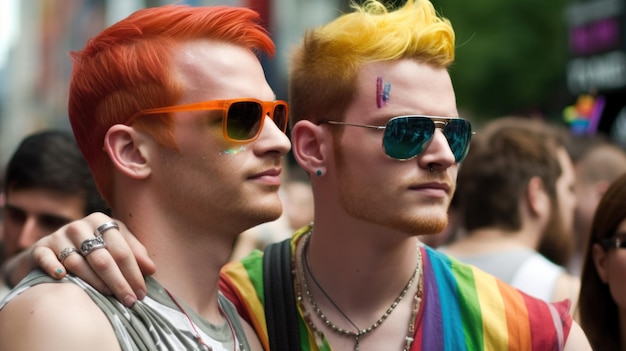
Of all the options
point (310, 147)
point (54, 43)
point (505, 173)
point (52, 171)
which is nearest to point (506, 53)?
point (505, 173)

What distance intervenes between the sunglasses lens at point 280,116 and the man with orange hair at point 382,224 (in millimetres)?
419

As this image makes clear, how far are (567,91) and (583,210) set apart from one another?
15.3 ft

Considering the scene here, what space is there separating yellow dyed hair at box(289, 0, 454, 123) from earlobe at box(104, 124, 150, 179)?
0.99 m

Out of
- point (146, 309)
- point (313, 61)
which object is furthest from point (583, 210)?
point (146, 309)

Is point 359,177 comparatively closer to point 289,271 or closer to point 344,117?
point 344,117

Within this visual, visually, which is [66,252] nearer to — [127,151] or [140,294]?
[140,294]

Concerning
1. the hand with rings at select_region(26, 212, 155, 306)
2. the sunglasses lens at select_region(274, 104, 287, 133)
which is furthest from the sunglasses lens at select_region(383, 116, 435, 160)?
the hand with rings at select_region(26, 212, 155, 306)

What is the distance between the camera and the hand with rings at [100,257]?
104 inches

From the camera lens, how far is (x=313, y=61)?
151 inches

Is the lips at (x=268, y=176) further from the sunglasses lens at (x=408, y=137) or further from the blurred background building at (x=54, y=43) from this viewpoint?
the blurred background building at (x=54, y=43)

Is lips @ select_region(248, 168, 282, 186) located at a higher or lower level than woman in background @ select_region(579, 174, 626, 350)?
higher

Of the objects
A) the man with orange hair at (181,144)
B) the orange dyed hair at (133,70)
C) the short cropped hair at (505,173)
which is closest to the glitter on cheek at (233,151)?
the man with orange hair at (181,144)

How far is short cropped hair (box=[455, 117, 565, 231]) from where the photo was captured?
5391 mm

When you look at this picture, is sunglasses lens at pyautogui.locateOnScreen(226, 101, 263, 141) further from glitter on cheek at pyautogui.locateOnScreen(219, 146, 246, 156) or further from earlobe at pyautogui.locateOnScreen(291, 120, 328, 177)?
earlobe at pyautogui.locateOnScreen(291, 120, 328, 177)
